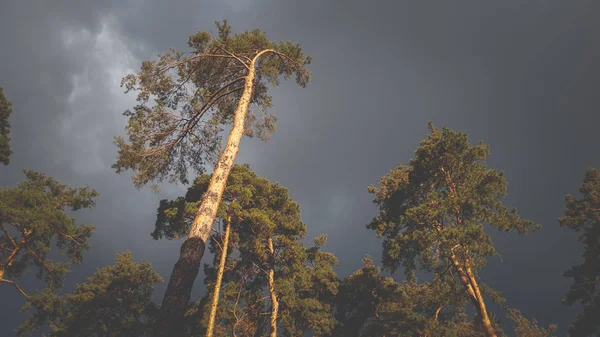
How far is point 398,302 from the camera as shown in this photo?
78.7ft

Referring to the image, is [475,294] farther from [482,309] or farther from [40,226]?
[40,226]

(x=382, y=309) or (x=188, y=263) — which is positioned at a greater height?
(x=382, y=309)

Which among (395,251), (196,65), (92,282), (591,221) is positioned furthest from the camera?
(92,282)

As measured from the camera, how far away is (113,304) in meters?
23.2

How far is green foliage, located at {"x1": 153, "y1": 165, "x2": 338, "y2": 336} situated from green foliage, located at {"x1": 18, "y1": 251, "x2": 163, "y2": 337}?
617 cm

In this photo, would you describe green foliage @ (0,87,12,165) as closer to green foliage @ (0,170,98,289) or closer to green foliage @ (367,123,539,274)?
green foliage @ (0,170,98,289)

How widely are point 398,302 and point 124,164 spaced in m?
24.2

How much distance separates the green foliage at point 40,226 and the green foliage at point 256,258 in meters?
5.36

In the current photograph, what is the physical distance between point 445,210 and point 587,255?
40.1ft

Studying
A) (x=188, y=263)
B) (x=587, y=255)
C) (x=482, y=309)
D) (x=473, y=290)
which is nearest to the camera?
(x=188, y=263)

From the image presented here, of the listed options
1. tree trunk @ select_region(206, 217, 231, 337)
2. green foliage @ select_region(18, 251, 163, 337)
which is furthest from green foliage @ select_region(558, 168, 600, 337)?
green foliage @ select_region(18, 251, 163, 337)

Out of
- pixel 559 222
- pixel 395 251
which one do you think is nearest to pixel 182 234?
pixel 395 251

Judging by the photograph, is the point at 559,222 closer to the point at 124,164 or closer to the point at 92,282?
the point at 124,164

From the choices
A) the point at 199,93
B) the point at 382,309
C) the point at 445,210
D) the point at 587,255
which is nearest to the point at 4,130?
the point at 199,93
